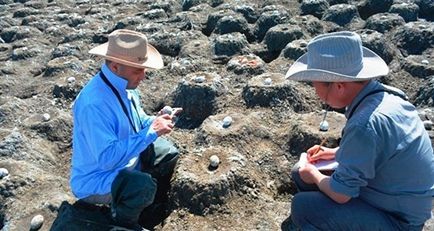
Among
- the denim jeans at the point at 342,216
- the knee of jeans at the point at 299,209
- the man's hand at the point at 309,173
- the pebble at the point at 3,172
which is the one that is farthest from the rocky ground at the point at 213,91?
the man's hand at the point at 309,173

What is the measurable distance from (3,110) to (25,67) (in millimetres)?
1816

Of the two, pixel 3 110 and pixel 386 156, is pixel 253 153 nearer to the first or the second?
pixel 386 156

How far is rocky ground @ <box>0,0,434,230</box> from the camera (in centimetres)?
364

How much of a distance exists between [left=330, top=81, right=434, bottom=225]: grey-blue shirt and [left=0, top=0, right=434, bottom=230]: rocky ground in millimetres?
553

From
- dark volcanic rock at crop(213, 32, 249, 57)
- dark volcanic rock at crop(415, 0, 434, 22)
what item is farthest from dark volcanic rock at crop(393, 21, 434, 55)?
dark volcanic rock at crop(213, 32, 249, 57)

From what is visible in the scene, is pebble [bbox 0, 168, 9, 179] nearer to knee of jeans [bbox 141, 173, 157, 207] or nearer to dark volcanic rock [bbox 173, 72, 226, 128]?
knee of jeans [bbox 141, 173, 157, 207]

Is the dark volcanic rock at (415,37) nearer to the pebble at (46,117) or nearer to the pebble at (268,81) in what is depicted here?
the pebble at (268,81)

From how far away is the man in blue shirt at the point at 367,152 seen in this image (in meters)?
2.34

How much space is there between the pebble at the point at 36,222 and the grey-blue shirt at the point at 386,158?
82.9 inches

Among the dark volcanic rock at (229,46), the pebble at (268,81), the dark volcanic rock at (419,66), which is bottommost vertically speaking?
the dark volcanic rock at (229,46)

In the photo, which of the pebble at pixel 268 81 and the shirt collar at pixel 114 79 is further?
the pebble at pixel 268 81

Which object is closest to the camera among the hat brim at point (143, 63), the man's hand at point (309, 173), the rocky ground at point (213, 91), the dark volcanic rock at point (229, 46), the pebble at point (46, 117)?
the man's hand at point (309, 173)

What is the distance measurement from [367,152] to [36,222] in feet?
7.70

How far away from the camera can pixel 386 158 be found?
7.77ft
